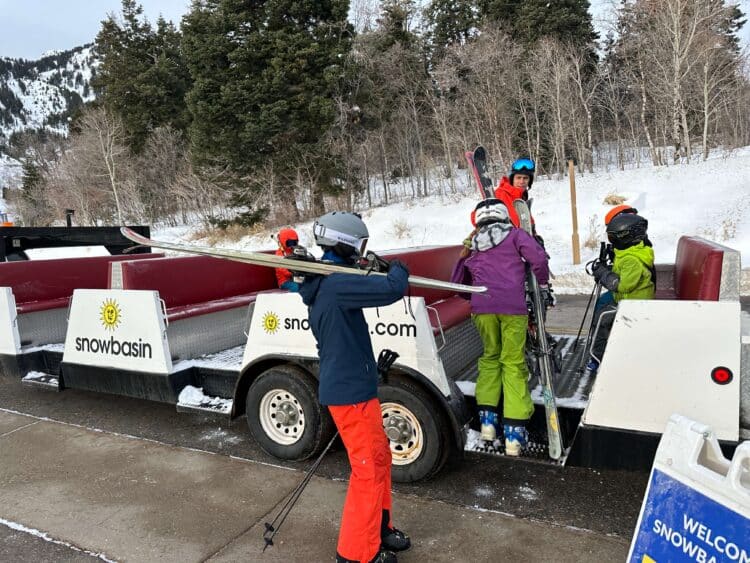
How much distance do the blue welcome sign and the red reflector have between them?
1.09 m

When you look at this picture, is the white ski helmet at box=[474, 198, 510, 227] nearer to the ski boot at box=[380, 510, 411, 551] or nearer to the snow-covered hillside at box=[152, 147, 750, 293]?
the ski boot at box=[380, 510, 411, 551]

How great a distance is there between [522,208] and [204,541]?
289 cm

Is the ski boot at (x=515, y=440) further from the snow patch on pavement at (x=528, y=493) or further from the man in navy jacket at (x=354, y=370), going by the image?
the man in navy jacket at (x=354, y=370)

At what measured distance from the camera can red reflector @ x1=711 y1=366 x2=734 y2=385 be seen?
254cm

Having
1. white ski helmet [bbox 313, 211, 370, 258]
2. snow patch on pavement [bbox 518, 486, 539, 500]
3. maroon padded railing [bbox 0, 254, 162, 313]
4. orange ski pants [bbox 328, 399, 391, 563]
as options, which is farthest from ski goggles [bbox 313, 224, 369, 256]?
maroon padded railing [bbox 0, 254, 162, 313]

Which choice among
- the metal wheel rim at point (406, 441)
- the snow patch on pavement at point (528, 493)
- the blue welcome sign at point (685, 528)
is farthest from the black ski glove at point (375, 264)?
the snow patch on pavement at point (528, 493)

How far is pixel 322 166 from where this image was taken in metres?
25.8

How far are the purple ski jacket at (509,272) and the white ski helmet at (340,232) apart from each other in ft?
3.50

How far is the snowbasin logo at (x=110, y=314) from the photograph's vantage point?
14.6 ft

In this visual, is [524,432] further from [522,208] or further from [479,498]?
[522,208]

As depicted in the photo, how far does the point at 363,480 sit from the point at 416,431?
2.87 feet

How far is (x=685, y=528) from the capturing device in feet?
5.29

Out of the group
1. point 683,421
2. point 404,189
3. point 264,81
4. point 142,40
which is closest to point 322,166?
point 264,81

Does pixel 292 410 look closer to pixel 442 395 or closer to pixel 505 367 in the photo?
pixel 442 395
